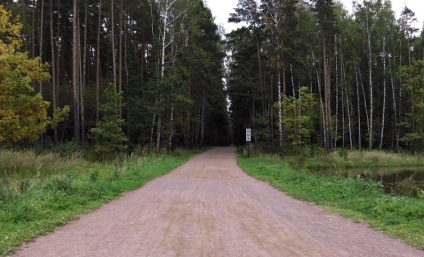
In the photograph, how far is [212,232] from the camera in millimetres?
6969

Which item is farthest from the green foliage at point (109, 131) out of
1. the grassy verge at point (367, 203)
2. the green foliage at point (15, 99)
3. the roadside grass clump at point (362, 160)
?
the roadside grass clump at point (362, 160)

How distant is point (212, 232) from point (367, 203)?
496 centimetres

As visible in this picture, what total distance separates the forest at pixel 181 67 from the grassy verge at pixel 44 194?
3190mm

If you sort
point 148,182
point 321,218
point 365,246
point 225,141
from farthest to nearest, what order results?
point 225,141 < point 148,182 < point 321,218 < point 365,246

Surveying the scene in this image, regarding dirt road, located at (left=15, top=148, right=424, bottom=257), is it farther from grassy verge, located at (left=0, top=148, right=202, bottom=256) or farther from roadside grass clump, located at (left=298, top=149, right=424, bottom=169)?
roadside grass clump, located at (left=298, top=149, right=424, bottom=169)

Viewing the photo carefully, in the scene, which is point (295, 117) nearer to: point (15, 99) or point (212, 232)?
point (15, 99)

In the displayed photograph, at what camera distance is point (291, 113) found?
32844 mm

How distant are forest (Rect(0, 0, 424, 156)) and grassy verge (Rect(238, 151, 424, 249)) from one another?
1341cm

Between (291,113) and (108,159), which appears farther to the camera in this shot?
(291,113)

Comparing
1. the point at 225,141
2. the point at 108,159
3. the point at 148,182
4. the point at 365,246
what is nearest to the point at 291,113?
the point at 108,159

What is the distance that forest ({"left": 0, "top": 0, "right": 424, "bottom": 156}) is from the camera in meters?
24.5

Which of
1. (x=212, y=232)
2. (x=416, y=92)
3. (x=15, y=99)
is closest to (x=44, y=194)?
(x=212, y=232)

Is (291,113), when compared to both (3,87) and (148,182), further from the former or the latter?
(3,87)

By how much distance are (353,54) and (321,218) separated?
1552 inches
